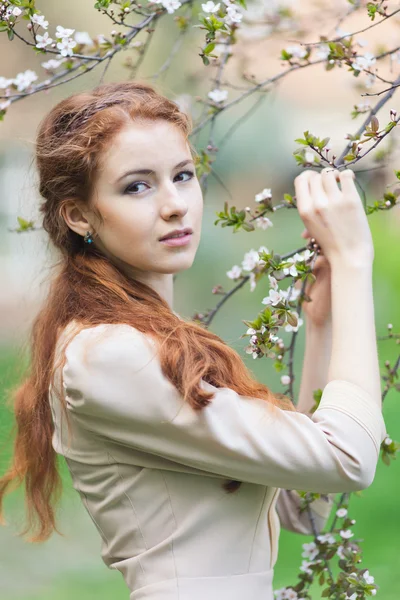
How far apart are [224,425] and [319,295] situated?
452mm

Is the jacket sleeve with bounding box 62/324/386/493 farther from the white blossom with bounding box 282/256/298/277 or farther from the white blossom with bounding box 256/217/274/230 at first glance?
the white blossom with bounding box 256/217/274/230

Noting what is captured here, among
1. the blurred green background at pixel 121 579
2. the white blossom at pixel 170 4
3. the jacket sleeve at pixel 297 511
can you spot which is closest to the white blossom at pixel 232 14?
the white blossom at pixel 170 4

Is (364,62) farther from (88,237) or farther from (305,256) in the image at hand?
(88,237)

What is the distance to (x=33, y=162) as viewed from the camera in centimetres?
179

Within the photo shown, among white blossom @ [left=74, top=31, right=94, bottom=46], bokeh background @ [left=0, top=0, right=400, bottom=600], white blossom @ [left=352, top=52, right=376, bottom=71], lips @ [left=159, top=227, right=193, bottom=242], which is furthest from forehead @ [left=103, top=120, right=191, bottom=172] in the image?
bokeh background @ [left=0, top=0, right=400, bottom=600]

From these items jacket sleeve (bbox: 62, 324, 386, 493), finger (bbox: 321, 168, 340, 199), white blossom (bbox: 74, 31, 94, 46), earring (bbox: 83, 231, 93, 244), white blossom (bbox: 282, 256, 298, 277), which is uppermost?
white blossom (bbox: 74, 31, 94, 46)

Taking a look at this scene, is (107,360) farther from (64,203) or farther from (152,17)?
(152,17)

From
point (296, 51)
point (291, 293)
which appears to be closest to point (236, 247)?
point (296, 51)

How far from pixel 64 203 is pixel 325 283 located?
1.66ft

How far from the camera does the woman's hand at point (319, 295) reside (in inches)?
66.9

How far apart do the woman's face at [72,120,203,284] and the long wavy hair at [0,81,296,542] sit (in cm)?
3

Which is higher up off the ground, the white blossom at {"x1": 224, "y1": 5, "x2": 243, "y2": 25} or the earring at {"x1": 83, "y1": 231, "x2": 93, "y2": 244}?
the white blossom at {"x1": 224, "y1": 5, "x2": 243, "y2": 25}

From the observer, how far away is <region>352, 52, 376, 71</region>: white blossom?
5.81ft

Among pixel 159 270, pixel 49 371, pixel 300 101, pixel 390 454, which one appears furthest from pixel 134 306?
pixel 300 101
